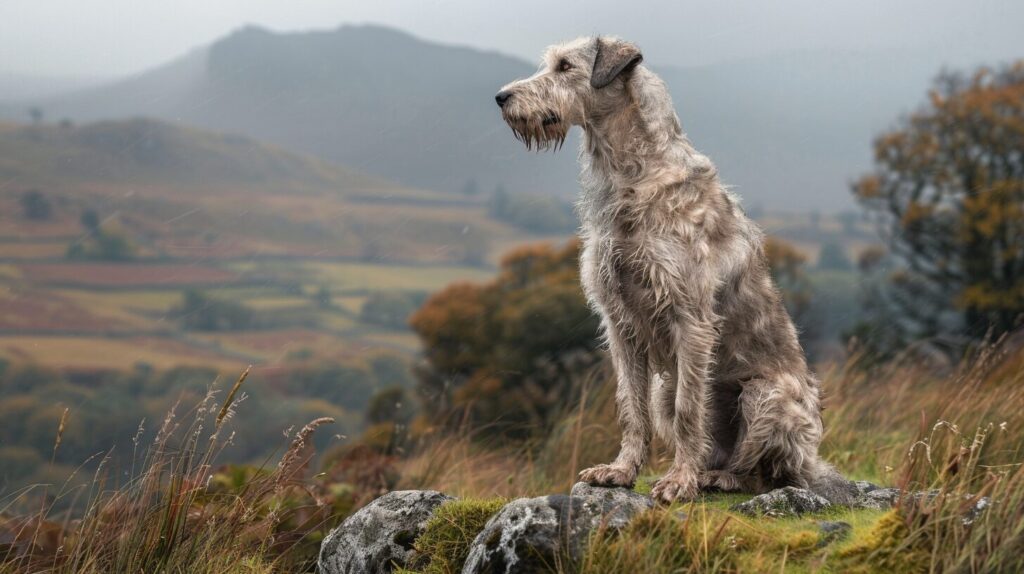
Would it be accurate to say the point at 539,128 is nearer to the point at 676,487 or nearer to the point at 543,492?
the point at 676,487

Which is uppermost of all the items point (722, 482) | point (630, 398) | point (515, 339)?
point (630, 398)

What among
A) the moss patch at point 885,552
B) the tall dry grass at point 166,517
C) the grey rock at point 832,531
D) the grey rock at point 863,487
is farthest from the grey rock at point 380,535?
the grey rock at point 863,487

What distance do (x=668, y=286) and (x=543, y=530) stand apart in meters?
1.83

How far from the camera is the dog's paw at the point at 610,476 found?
22.4 feet

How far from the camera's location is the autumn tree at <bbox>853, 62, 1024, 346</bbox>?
23.4m

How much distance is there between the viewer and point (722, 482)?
7.34 m

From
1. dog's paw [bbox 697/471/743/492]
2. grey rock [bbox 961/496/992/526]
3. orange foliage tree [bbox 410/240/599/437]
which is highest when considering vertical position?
grey rock [bbox 961/496/992/526]

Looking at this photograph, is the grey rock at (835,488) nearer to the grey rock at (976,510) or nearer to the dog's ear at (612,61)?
the grey rock at (976,510)

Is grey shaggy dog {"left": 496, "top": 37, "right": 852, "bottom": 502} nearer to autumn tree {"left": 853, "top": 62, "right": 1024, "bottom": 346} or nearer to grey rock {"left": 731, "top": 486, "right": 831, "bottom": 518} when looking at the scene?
grey rock {"left": 731, "top": 486, "right": 831, "bottom": 518}

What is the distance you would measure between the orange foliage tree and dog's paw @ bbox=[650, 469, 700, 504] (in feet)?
36.7

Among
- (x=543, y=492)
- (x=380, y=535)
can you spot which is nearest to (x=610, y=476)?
(x=380, y=535)

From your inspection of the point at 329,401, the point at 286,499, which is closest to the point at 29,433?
the point at 329,401

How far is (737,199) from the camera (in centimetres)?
731

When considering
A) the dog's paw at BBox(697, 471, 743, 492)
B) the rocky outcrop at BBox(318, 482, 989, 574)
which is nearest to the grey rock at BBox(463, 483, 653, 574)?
the rocky outcrop at BBox(318, 482, 989, 574)
